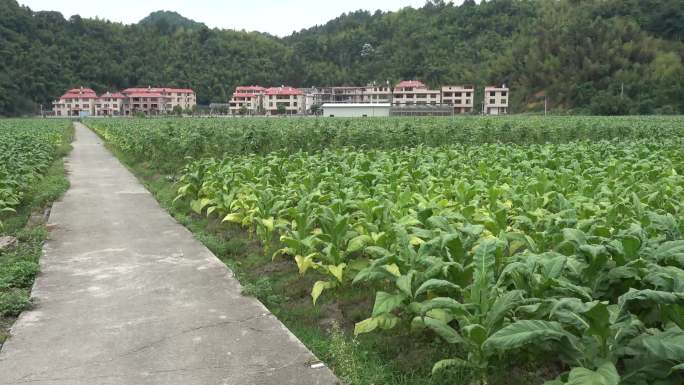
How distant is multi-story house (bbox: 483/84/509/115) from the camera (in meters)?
97.2

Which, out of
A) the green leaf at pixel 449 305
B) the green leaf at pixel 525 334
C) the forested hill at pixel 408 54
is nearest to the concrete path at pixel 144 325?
the green leaf at pixel 449 305

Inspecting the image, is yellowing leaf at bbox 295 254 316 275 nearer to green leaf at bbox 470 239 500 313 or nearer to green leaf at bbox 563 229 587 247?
green leaf at bbox 470 239 500 313

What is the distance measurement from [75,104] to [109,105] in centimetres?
645

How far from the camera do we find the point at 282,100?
108812 mm

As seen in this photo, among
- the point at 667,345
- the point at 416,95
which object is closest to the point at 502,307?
the point at 667,345

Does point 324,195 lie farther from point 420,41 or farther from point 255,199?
point 420,41

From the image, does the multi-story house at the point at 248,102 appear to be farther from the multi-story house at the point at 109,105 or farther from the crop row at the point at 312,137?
the crop row at the point at 312,137

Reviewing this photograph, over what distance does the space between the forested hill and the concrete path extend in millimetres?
77271

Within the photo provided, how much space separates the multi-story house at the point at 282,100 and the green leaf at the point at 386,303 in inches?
4140

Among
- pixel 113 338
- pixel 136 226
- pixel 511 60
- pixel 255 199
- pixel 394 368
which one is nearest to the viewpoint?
pixel 394 368

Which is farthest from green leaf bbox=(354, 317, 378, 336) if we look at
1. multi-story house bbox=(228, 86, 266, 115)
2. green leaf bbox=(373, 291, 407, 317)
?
multi-story house bbox=(228, 86, 266, 115)

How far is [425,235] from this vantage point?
15.1 ft

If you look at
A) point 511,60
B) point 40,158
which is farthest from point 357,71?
point 40,158

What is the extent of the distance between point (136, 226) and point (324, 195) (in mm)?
2981
